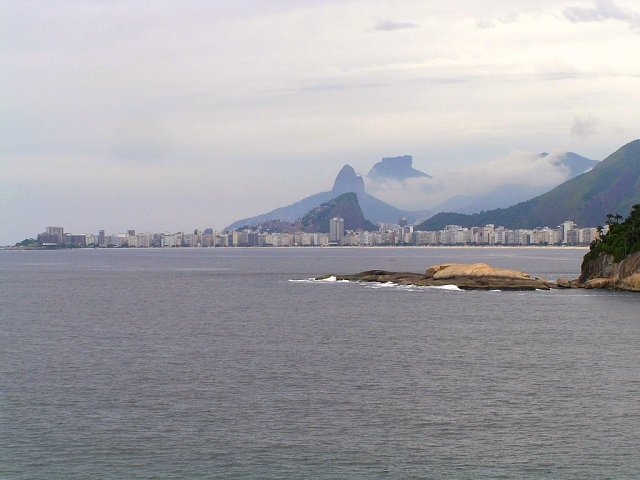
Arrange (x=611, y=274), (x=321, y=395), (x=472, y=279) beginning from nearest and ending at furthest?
(x=321, y=395) < (x=611, y=274) < (x=472, y=279)

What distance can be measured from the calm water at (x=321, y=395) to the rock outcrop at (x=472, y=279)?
36.3 m

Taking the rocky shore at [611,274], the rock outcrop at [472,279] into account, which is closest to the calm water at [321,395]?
the rocky shore at [611,274]

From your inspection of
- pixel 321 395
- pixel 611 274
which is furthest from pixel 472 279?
pixel 321 395

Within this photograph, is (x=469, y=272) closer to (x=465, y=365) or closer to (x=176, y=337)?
(x=176, y=337)

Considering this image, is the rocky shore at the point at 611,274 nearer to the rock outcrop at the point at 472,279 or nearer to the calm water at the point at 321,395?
the rock outcrop at the point at 472,279

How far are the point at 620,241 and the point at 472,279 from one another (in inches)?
820

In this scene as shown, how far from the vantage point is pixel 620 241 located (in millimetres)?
119750

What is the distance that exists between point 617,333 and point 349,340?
20.9 metres

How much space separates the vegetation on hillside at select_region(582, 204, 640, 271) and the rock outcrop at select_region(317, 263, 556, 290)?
8770mm

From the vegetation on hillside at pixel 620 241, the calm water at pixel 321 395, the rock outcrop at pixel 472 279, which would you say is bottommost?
the calm water at pixel 321 395

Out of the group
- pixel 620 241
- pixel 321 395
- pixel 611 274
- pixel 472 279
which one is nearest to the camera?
pixel 321 395

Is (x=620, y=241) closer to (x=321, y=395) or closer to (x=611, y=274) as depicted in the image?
(x=611, y=274)

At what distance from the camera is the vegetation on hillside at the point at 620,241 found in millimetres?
118438

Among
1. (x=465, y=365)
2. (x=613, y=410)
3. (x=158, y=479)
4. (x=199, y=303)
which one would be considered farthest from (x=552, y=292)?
(x=158, y=479)
